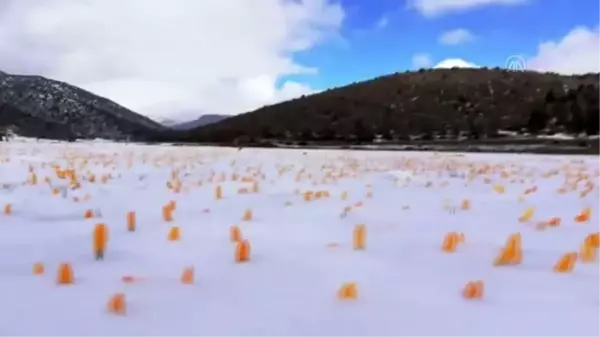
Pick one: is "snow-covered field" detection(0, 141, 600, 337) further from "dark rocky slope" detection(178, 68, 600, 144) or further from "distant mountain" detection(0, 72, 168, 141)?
"distant mountain" detection(0, 72, 168, 141)

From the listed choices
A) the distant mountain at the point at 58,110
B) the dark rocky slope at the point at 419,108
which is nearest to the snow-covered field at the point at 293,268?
the dark rocky slope at the point at 419,108

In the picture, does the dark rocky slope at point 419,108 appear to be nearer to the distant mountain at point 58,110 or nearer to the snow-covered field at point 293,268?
the distant mountain at point 58,110

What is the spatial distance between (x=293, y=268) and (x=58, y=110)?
15119 centimetres

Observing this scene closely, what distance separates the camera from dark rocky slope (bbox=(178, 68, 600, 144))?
8269cm

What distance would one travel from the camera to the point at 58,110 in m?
142

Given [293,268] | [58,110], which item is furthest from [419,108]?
[293,268]

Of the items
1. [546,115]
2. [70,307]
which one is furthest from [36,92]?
[70,307]

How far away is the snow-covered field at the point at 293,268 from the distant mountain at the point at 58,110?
393 ft

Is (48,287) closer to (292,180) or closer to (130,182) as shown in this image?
(130,182)

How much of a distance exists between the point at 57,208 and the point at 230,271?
314 centimetres

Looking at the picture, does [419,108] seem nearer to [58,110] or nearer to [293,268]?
[58,110]

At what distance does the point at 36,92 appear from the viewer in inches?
5851

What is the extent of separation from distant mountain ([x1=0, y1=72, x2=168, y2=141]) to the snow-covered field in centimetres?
11990

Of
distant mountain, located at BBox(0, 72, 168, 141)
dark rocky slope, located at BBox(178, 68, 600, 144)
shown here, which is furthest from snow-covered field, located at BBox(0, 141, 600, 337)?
distant mountain, located at BBox(0, 72, 168, 141)
